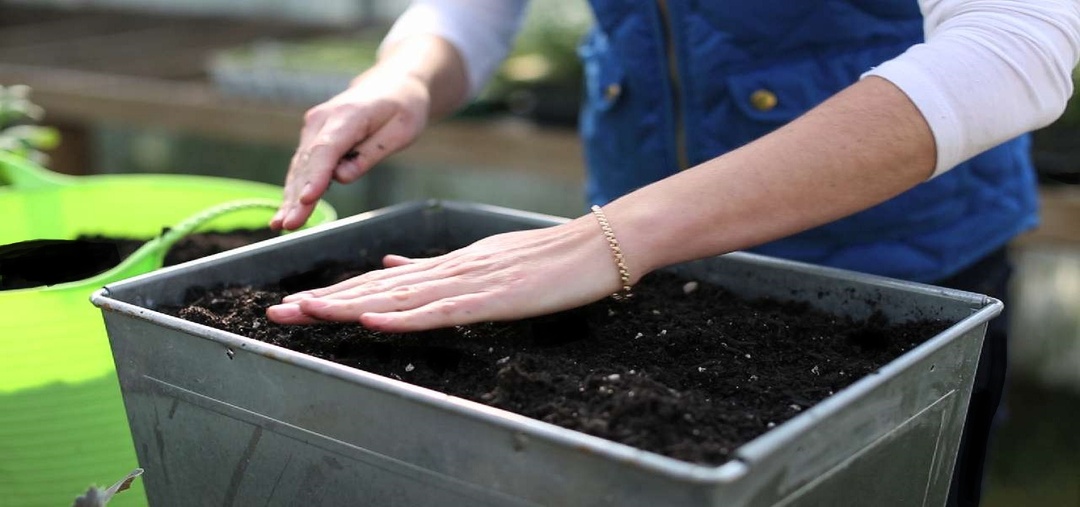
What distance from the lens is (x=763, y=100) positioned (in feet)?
4.27

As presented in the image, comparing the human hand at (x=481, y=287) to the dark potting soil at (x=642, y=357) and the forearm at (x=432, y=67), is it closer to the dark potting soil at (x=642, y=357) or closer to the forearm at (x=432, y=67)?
the dark potting soil at (x=642, y=357)

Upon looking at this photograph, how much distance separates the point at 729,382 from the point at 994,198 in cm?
69

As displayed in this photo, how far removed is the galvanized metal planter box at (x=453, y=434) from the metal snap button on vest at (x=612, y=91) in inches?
18.4

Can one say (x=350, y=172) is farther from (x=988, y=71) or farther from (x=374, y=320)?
(x=988, y=71)

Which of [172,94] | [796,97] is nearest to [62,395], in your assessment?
[796,97]

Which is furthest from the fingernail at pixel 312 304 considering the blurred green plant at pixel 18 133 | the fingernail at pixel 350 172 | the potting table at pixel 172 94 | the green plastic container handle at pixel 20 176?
the potting table at pixel 172 94

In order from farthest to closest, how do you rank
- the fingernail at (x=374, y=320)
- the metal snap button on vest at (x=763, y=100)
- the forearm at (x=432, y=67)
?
the forearm at (x=432, y=67) → the metal snap button on vest at (x=763, y=100) → the fingernail at (x=374, y=320)

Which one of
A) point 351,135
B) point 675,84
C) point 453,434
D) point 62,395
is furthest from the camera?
point 675,84

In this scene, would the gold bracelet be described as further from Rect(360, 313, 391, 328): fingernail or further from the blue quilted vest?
the blue quilted vest

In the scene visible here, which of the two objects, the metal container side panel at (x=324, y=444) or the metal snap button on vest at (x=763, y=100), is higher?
the metal snap button on vest at (x=763, y=100)

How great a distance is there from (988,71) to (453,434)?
56 centimetres

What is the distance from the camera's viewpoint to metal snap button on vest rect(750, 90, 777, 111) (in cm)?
130

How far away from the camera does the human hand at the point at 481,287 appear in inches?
33.6

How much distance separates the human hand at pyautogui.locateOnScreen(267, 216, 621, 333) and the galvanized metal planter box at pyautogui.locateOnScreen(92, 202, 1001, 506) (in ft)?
0.30
